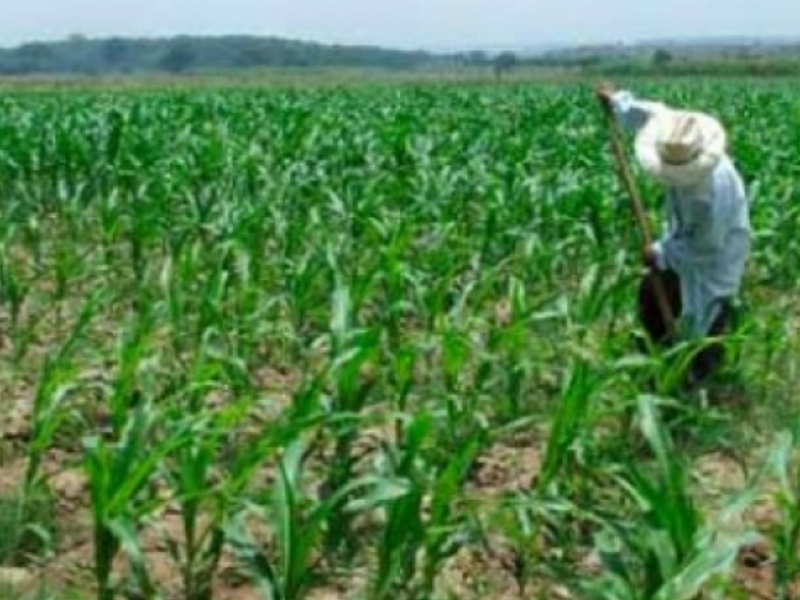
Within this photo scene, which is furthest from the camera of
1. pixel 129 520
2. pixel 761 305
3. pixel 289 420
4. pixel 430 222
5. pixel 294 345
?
pixel 430 222

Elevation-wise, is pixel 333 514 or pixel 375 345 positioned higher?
pixel 375 345

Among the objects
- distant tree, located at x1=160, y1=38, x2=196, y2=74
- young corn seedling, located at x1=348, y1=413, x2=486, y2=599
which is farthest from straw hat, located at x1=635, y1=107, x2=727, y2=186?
distant tree, located at x1=160, y1=38, x2=196, y2=74

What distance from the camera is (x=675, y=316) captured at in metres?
6.33

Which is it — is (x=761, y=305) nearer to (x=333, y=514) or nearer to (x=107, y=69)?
(x=333, y=514)

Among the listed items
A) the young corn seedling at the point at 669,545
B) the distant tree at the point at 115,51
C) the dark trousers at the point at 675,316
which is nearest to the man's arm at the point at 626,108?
the dark trousers at the point at 675,316

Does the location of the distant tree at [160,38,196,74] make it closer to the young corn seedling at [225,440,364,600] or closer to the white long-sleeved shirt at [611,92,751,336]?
the white long-sleeved shirt at [611,92,751,336]

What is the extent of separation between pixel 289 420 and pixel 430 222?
469cm

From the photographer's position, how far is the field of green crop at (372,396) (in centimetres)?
377

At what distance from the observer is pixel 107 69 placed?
113 metres

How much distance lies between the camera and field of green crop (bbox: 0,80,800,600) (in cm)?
377

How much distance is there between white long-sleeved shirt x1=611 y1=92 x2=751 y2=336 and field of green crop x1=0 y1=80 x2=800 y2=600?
0.58 ft

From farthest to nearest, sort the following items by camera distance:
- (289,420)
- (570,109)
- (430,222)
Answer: (570,109), (430,222), (289,420)

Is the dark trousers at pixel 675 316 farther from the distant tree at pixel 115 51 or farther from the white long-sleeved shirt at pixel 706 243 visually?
the distant tree at pixel 115 51

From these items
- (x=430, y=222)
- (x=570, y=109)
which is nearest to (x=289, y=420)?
(x=430, y=222)
